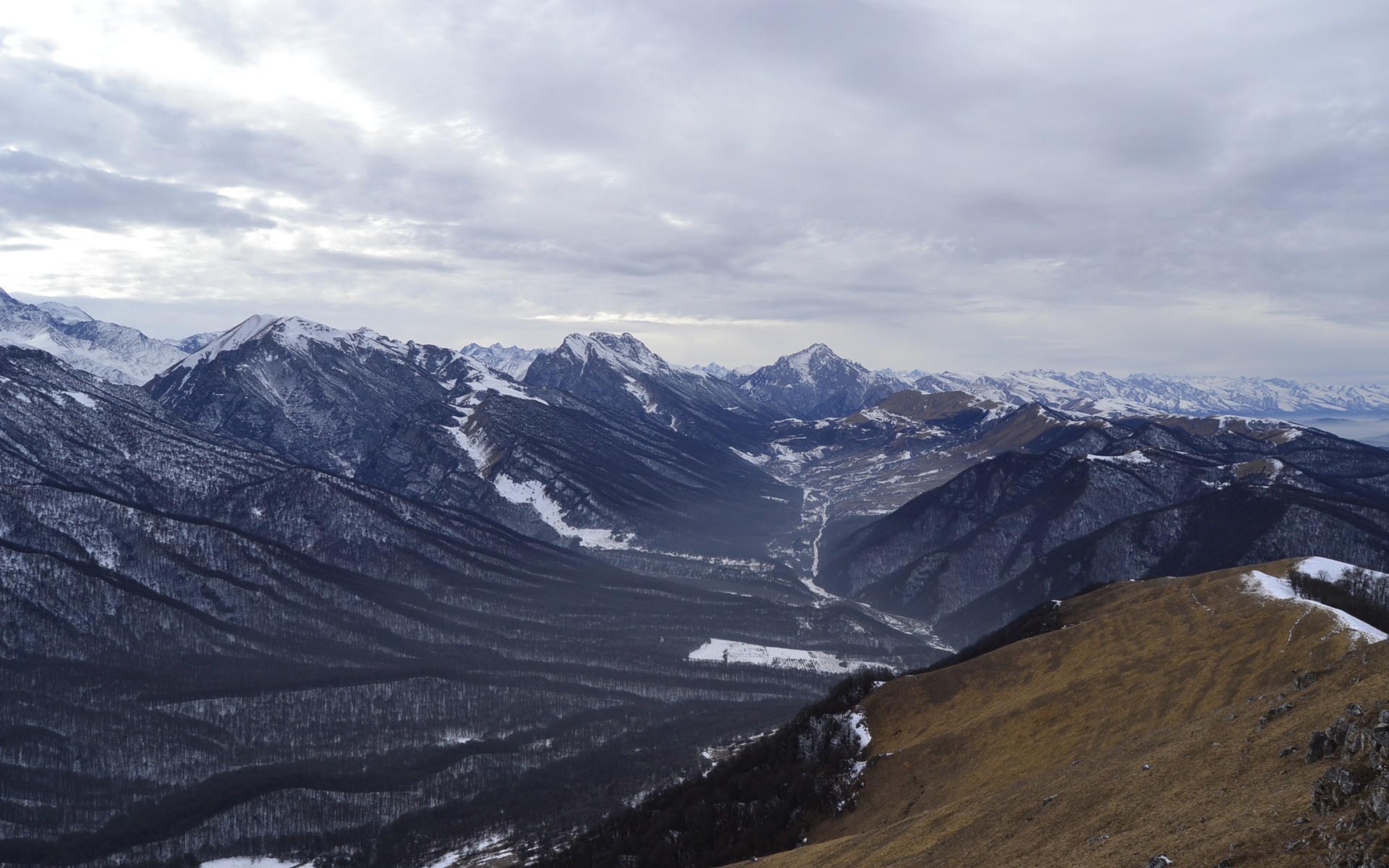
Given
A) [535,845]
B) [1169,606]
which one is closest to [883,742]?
[1169,606]

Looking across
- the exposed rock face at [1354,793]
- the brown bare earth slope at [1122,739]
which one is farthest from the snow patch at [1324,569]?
the exposed rock face at [1354,793]

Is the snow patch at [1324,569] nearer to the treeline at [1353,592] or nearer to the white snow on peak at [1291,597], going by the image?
the treeline at [1353,592]

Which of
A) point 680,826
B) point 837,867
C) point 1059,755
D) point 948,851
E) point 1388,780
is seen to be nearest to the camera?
point 1388,780

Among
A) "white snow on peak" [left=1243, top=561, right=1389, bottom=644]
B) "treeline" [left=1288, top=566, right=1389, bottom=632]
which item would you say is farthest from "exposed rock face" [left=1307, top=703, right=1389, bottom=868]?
"treeline" [left=1288, top=566, right=1389, bottom=632]

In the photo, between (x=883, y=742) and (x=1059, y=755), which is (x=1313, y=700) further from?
(x=883, y=742)

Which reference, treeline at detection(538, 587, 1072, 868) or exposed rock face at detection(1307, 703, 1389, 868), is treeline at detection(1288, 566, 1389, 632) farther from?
exposed rock face at detection(1307, 703, 1389, 868)

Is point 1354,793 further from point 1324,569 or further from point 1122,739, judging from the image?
point 1324,569

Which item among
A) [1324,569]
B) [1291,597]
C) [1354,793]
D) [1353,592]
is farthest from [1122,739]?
[1324,569]
